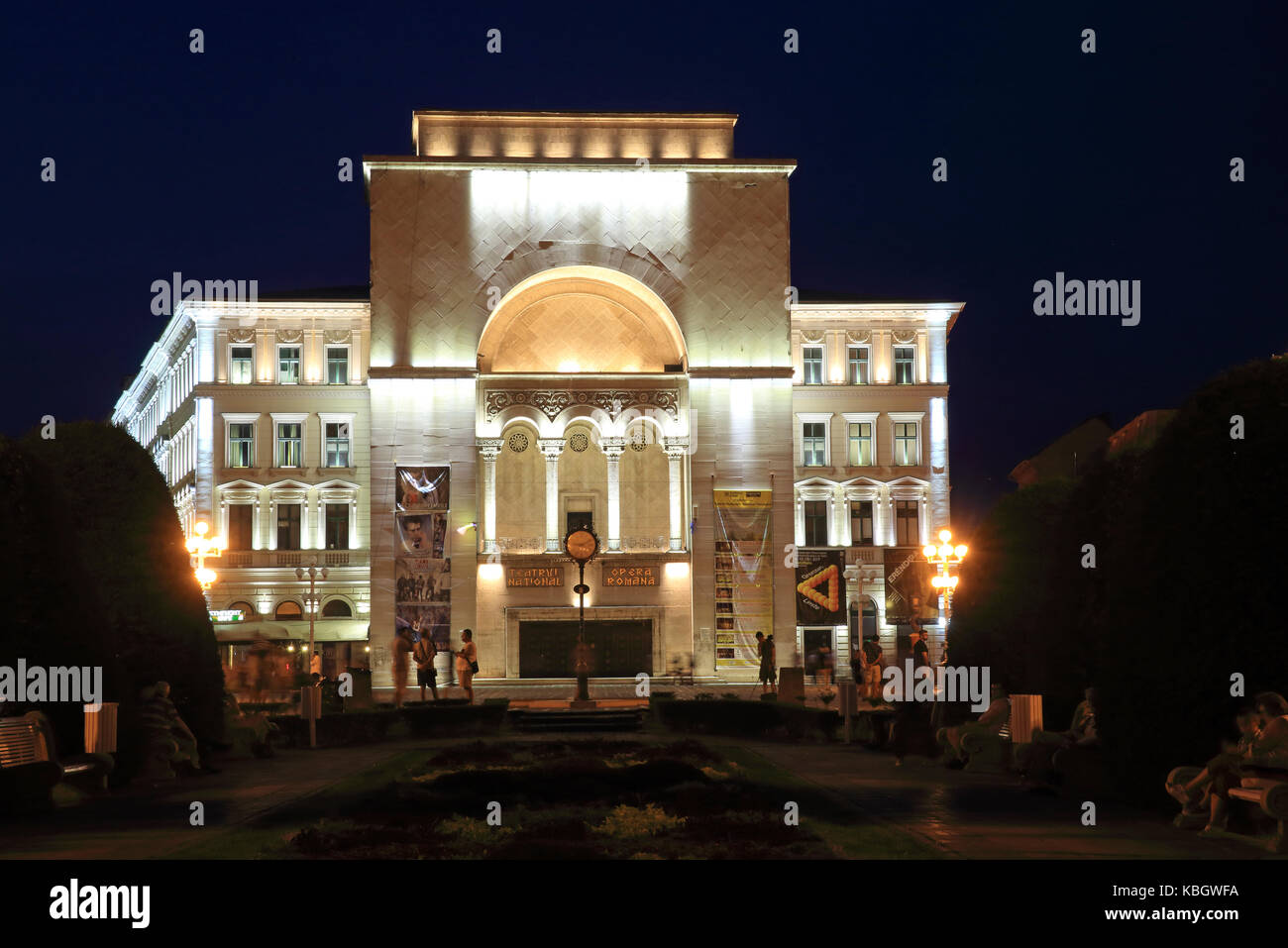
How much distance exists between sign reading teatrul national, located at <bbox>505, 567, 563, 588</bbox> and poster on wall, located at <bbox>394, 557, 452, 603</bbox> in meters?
2.54

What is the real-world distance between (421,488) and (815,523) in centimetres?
1633

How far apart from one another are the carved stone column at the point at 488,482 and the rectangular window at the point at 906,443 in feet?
53.8

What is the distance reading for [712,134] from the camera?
59594 mm

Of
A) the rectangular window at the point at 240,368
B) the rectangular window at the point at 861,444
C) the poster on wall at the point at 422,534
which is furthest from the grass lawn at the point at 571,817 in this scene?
the rectangular window at the point at 240,368

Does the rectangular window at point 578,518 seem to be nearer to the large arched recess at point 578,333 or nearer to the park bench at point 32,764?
the large arched recess at point 578,333

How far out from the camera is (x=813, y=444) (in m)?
62.1

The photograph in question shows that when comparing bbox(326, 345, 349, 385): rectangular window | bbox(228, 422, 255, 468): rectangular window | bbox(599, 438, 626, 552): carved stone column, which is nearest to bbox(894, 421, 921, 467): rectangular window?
bbox(599, 438, 626, 552): carved stone column

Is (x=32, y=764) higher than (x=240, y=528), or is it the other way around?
(x=240, y=528)

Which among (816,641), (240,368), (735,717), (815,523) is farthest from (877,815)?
(240,368)

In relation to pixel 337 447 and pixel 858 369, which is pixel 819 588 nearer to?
pixel 858 369

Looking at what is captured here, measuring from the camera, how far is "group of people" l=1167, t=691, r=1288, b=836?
13.6m
